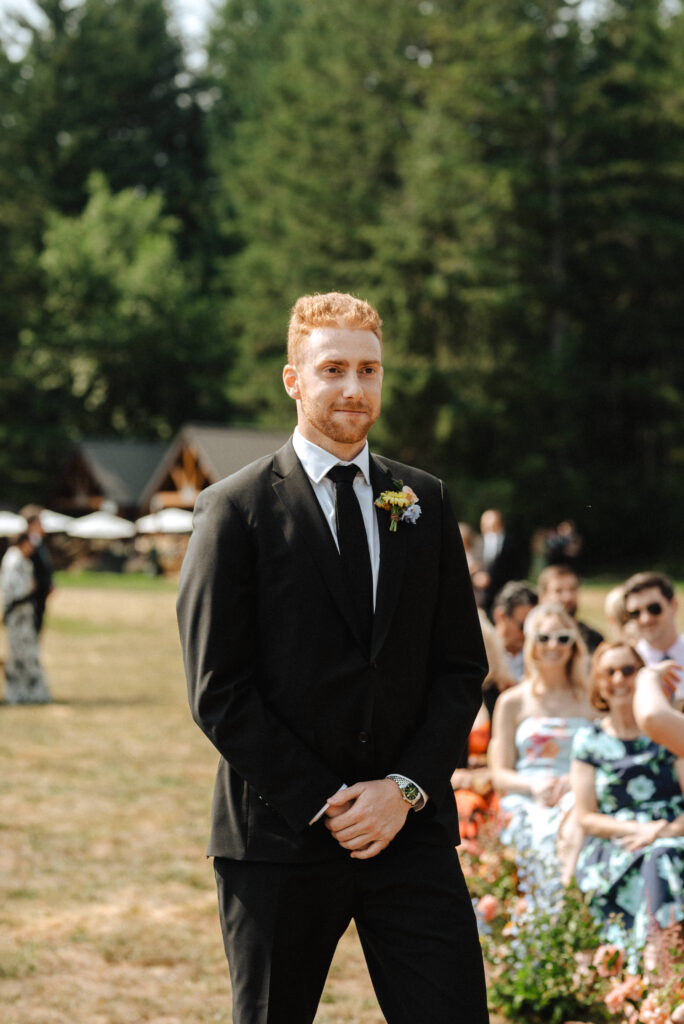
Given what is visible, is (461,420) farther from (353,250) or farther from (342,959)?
(342,959)

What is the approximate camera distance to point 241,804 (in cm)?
281

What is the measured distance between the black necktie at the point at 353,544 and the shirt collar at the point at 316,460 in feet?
0.06

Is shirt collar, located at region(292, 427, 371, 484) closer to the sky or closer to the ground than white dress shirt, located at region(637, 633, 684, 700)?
closer to the sky

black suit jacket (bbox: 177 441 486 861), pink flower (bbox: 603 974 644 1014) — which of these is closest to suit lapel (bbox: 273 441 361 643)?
black suit jacket (bbox: 177 441 486 861)

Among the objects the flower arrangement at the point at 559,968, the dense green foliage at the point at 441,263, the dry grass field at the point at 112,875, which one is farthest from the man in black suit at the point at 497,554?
the dense green foliage at the point at 441,263

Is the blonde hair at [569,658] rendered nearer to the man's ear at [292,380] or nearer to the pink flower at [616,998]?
the pink flower at [616,998]

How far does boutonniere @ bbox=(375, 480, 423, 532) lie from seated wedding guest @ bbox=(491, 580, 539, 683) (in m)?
5.16

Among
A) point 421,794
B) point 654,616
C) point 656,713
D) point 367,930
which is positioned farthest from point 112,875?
point 421,794

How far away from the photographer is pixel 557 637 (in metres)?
6.20

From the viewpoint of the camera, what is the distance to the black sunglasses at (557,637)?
6.20m

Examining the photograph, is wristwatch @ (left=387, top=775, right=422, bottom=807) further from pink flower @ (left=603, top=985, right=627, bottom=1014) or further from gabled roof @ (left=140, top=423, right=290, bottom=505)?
gabled roof @ (left=140, top=423, right=290, bottom=505)

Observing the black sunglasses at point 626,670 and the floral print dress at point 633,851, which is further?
the black sunglasses at point 626,670

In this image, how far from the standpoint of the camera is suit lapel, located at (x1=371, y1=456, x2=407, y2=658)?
9.16ft

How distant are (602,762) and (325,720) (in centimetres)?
259
